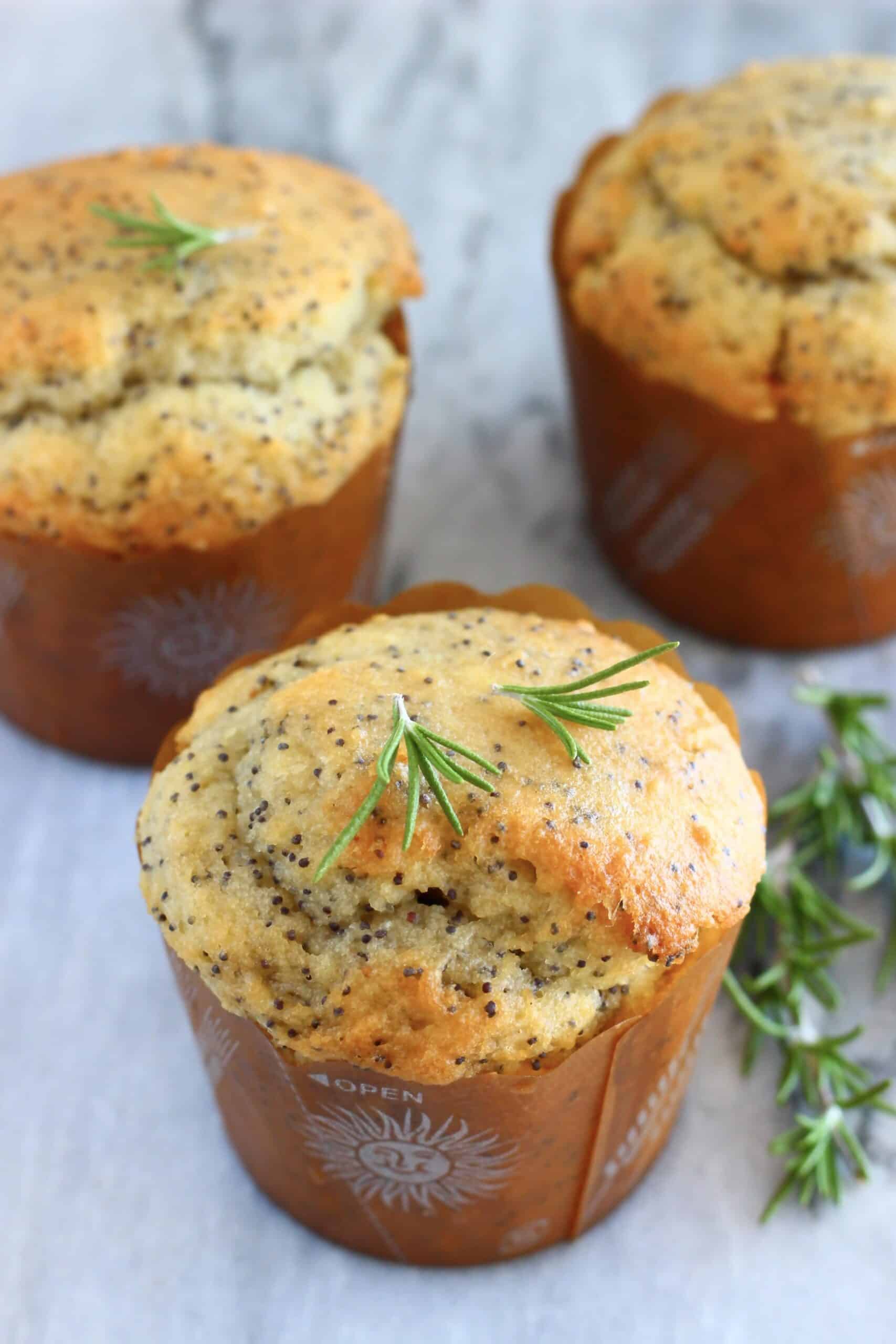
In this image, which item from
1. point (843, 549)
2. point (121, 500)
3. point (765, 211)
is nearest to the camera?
point (121, 500)

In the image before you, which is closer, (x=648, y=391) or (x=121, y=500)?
(x=121, y=500)

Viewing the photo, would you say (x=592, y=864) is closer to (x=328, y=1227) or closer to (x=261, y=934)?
(x=261, y=934)

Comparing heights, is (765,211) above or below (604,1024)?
above

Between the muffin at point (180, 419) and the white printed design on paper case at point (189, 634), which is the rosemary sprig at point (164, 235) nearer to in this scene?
the muffin at point (180, 419)

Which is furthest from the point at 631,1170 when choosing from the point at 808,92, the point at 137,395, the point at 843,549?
the point at 808,92

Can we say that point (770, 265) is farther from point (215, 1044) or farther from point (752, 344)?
point (215, 1044)

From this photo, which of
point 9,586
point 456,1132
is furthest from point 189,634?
point 456,1132

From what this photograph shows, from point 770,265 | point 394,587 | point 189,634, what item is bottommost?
point 394,587
